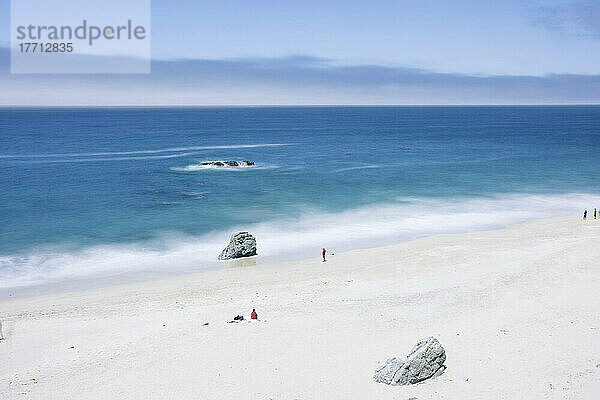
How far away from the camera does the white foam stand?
33.4 meters

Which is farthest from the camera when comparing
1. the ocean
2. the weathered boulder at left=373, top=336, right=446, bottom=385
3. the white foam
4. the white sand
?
the ocean

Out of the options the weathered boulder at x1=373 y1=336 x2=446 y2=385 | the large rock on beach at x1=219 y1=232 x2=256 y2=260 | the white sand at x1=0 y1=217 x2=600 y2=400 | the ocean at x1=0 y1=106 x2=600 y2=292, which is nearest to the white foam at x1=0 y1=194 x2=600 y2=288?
the ocean at x1=0 y1=106 x2=600 y2=292

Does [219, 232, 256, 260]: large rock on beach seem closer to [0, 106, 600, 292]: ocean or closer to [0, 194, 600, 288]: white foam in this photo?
[0, 106, 600, 292]: ocean

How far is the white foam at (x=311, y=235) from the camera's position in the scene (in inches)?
1315

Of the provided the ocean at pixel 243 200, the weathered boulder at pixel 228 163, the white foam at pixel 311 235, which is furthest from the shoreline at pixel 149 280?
the weathered boulder at pixel 228 163

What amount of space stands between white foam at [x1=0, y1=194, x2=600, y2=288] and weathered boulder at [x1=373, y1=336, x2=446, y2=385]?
60.7 feet

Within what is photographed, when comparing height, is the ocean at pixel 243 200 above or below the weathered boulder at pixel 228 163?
below

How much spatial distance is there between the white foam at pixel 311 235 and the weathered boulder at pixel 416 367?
1849cm

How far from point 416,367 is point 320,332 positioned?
5089 mm

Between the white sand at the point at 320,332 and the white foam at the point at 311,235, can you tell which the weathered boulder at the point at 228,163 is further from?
the white sand at the point at 320,332

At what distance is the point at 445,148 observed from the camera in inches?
4109

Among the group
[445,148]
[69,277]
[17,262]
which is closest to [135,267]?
[69,277]

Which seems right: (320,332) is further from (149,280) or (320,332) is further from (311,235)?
(311,235)

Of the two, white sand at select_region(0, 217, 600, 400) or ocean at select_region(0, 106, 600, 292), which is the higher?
ocean at select_region(0, 106, 600, 292)
